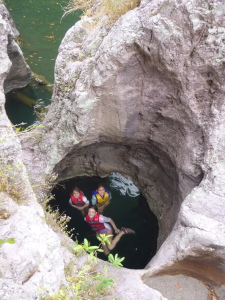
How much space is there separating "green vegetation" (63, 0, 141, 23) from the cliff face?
0.28 metres

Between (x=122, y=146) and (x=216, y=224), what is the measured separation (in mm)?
4155

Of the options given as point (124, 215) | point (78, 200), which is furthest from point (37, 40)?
point (124, 215)

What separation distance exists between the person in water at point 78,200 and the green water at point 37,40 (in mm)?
4762

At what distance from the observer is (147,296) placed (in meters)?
4.32

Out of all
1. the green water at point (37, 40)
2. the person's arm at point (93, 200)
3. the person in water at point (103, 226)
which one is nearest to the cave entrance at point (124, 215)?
the person in water at point (103, 226)

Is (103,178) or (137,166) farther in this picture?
(103,178)

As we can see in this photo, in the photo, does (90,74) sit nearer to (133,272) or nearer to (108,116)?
(108,116)

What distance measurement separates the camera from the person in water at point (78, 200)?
8028mm

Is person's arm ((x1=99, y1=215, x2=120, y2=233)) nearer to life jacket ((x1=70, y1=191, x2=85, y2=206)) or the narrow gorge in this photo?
life jacket ((x1=70, y1=191, x2=85, y2=206))

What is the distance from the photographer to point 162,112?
21.1ft

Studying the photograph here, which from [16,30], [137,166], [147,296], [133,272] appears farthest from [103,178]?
[16,30]

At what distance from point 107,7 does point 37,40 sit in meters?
10.7

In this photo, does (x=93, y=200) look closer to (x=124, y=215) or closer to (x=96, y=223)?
(x=96, y=223)

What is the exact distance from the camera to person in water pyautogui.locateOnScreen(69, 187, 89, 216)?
316 inches
